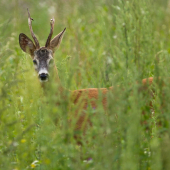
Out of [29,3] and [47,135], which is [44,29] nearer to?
[29,3]

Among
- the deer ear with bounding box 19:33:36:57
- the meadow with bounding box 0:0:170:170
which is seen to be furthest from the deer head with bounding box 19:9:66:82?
the meadow with bounding box 0:0:170:170

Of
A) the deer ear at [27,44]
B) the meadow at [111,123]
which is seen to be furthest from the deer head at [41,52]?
the meadow at [111,123]

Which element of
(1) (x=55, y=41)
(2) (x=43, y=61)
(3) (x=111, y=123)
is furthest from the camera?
(1) (x=55, y=41)

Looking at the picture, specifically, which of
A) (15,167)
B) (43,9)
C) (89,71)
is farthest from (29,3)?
(15,167)

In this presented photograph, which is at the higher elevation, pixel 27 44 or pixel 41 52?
pixel 27 44

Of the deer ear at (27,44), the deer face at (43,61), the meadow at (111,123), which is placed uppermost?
the deer ear at (27,44)

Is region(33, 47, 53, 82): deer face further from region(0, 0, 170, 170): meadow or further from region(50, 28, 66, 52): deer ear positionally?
region(0, 0, 170, 170): meadow

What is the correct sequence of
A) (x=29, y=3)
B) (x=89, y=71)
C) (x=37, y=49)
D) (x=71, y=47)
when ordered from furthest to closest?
(x=29, y=3), (x=71, y=47), (x=89, y=71), (x=37, y=49)

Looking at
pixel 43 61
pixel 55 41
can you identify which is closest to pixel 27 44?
pixel 55 41

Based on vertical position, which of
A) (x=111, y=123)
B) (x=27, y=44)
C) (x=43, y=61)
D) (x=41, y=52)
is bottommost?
(x=111, y=123)

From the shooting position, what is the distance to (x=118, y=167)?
114 inches

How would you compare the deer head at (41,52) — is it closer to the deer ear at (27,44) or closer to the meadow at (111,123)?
the deer ear at (27,44)

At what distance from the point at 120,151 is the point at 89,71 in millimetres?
3310

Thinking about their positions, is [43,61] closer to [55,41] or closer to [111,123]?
[55,41]
